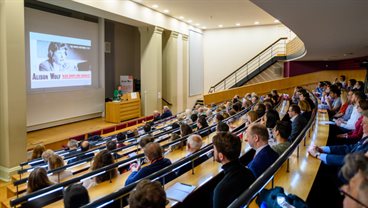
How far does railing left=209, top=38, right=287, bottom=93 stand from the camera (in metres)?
14.7

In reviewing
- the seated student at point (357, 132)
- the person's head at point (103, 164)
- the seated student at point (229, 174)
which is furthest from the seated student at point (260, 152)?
the seated student at point (357, 132)

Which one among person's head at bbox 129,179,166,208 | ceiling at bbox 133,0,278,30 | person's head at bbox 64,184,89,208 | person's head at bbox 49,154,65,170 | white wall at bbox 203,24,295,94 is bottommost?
person's head at bbox 49,154,65,170

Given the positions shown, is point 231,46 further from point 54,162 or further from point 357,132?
point 54,162

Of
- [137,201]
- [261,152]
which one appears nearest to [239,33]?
[261,152]

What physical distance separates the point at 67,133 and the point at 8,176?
2945 mm

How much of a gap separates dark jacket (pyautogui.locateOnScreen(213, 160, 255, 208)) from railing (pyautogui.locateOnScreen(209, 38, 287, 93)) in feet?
43.7

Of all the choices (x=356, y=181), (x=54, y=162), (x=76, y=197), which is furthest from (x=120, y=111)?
(x=356, y=181)

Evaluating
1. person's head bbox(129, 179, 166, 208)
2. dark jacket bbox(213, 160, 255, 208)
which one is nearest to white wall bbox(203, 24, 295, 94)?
dark jacket bbox(213, 160, 255, 208)

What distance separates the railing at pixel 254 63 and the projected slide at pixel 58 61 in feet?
25.5

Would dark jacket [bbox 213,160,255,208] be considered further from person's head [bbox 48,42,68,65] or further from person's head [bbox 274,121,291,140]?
person's head [bbox 48,42,68,65]

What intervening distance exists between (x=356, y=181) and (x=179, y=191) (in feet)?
5.03

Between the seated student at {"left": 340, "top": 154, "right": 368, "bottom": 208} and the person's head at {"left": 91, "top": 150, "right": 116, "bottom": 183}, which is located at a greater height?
the seated student at {"left": 340, "top": 154, "right": 368, "bottom": 208}

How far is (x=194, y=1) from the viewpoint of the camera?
10.1 metres

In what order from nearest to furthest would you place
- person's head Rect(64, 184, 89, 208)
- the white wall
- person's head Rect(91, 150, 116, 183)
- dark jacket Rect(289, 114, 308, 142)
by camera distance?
person's head Rect(64, 184, 89, 208) < person's head Rect(91, 150, 116, 183) < dark jacket Rect(289, 114, 308, 142) < the white wall
